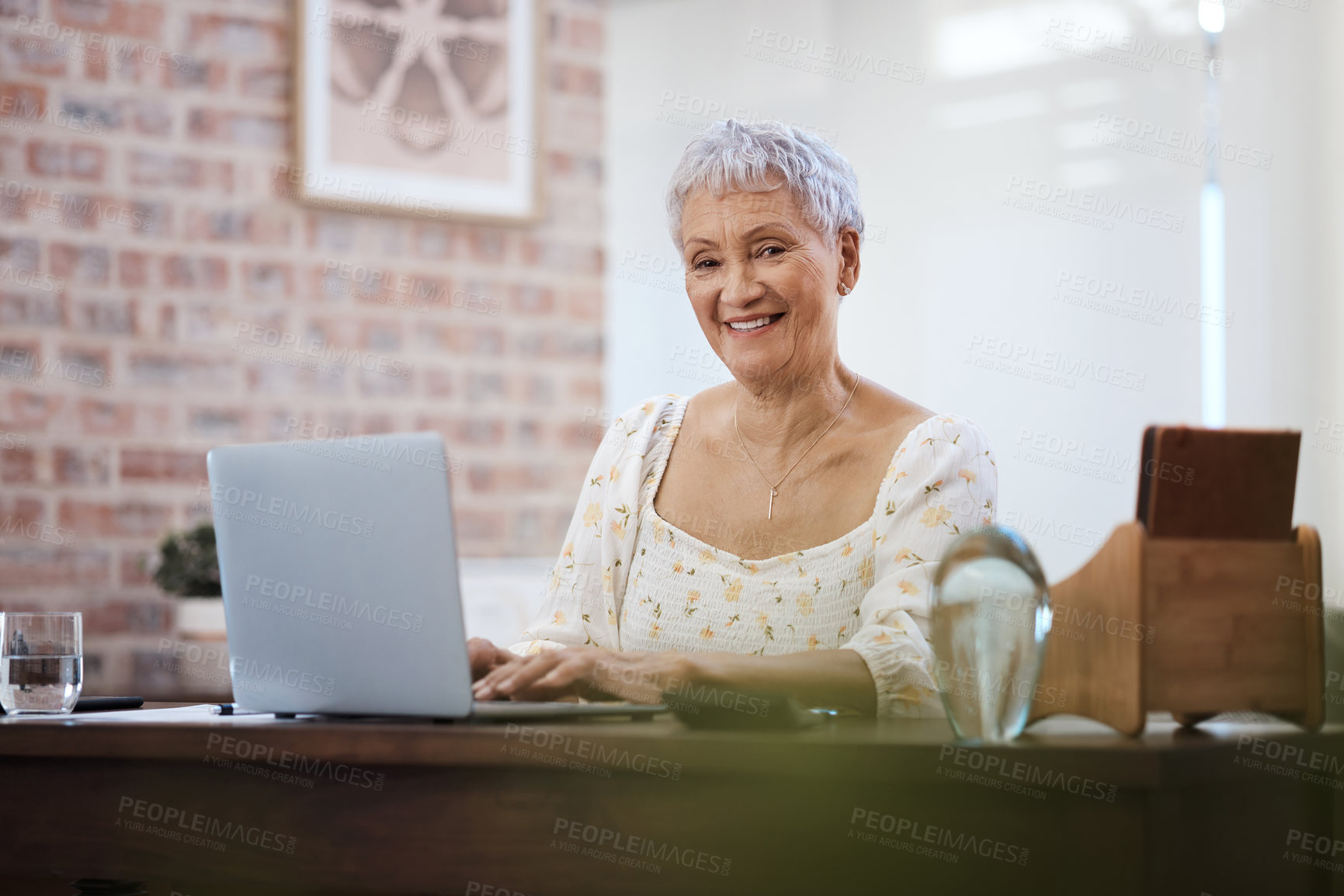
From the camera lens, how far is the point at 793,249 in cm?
186

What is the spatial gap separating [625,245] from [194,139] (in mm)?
1176

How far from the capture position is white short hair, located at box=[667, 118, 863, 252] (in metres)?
1.85

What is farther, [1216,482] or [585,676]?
[585,676]

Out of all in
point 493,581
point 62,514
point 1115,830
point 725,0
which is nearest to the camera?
point 1115,830

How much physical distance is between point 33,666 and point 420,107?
1.95 m

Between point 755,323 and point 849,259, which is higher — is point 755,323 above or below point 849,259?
below

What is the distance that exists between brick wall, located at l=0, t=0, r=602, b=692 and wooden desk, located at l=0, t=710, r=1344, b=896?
5.05 ft

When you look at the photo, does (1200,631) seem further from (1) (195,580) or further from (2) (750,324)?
(1) (195,580)

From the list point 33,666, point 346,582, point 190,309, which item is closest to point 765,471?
point 346,582

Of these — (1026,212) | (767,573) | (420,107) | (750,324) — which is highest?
(420,107)

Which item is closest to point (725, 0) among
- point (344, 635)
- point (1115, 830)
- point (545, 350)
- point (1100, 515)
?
point (545, 350)

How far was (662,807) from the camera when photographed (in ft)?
3.44

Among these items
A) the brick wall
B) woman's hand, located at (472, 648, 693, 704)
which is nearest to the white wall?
the brick wall

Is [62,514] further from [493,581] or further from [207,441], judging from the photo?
[493,581]
